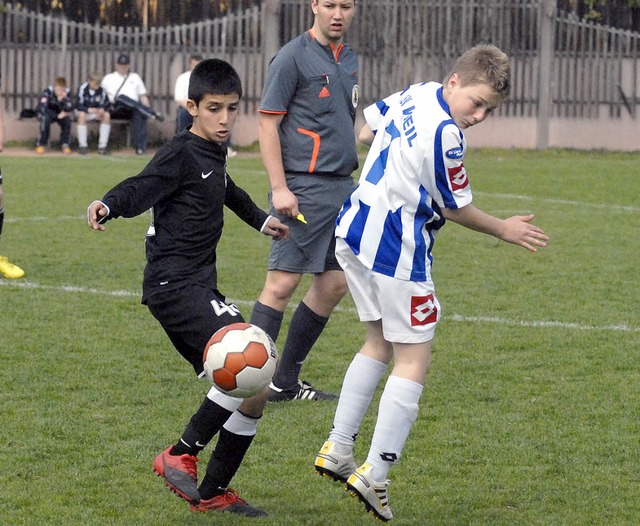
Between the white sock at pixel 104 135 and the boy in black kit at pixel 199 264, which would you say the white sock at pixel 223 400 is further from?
the white sock at pixel 104 135

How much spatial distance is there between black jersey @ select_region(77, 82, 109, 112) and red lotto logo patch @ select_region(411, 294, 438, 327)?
59.8 ft

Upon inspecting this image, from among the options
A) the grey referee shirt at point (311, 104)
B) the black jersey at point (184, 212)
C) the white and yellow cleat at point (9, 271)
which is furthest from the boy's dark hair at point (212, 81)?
the white and yellow cleat at point (9, 271)

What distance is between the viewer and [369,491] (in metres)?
4.31

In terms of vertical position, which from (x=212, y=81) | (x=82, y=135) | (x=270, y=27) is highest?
(x=270, y=27)

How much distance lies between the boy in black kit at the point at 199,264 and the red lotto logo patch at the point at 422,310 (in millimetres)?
633

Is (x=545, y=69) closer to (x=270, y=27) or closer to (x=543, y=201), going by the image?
(x=270, y=27)

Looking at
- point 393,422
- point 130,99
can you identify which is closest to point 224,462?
point 393,422

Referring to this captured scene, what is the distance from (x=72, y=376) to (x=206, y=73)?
254 cm

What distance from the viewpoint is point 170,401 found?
6.09 m

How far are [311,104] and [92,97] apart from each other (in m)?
16.8

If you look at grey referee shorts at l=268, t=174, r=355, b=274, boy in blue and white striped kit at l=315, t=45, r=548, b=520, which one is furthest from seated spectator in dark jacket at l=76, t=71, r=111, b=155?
boy in blue and white striped kit at l=315, t=45, r=548, b=520

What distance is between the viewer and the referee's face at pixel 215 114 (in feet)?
15.0

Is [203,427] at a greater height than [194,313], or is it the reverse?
[194,313]

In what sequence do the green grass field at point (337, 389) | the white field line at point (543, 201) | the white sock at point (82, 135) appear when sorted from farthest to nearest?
the white sock at point (82, 135) < the white field line at point (543, 201) < the green grass field at point (337, 389)
